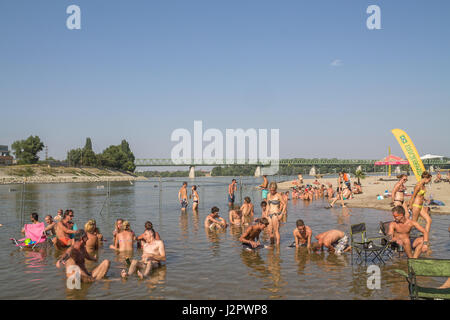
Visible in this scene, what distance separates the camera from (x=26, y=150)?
4402 inches

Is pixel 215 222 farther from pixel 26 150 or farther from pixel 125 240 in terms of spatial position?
pixel 26 150

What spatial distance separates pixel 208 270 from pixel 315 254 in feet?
11.5

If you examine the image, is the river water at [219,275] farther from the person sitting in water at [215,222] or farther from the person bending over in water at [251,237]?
the person sitting in water at [215,222]

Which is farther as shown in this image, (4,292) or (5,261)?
(5,261)

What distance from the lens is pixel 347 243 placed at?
422 inches

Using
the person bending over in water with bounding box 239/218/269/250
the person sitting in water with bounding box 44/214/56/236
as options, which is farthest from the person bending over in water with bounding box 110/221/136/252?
the person bending over in water with bounding box 239/218/269/250

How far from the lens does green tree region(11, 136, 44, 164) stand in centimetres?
11075

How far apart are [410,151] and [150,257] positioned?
15.7 m

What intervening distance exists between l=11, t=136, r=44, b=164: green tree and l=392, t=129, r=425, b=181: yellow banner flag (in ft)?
384

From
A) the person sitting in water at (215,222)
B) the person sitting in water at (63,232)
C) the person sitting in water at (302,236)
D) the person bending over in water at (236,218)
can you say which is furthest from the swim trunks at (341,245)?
the person sitting in water at (63,232)
